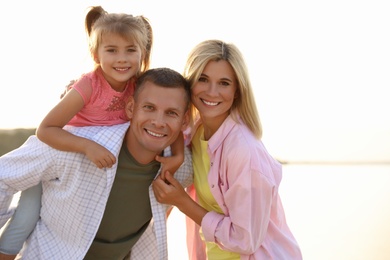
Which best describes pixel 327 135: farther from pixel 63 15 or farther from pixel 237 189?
pixel 237 189

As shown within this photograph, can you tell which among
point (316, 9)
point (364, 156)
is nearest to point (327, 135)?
point (364, 156)

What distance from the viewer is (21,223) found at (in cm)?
205

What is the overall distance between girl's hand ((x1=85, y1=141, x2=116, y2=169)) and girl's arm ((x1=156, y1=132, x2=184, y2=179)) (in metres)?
0.22

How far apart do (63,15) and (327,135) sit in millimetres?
3496

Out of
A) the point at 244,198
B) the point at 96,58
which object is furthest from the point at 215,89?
the point at 96,58

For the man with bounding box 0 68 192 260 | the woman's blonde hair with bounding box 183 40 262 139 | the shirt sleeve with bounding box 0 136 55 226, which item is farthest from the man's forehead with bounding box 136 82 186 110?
the shirt sleeve with bounding box 0 136 55 226

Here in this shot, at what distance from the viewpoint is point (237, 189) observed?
6.71 ft

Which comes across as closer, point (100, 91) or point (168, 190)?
point (168, 190)

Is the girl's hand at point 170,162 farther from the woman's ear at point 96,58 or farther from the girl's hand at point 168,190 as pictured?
the woman's ear at point 96,58

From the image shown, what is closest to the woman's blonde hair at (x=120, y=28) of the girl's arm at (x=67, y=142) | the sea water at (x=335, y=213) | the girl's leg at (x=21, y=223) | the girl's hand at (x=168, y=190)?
the girl's arm at (x=67, y=142)

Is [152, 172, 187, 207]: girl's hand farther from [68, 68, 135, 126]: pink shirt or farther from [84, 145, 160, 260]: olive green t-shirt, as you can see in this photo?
[68, 68, 135, 126]: pink shirt

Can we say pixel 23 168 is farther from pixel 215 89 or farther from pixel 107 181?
pixel 215 89

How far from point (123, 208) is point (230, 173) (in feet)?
1.42

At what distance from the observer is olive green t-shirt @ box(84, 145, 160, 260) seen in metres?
2.12
